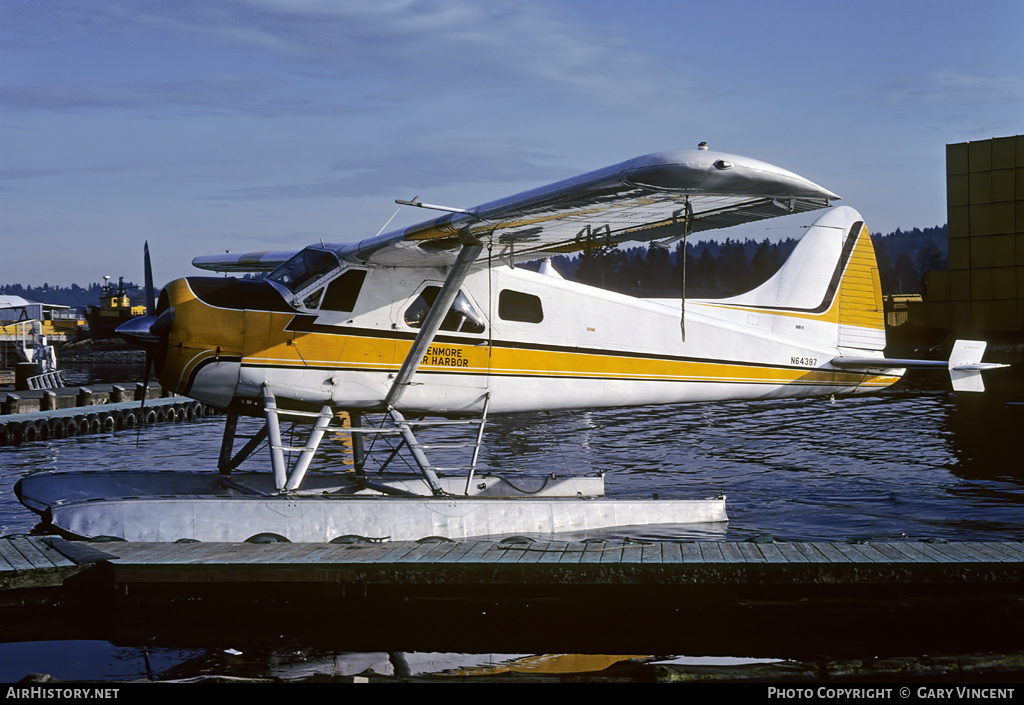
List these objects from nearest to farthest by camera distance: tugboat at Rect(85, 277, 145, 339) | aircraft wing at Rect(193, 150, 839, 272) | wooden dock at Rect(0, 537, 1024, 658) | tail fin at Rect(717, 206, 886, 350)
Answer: aircraft wing at Rect(193, 150, 839, 272)
wooden dock at Rect(0, 537, 1024, 658)
tail fin at Rect(717, 206, 886, 350)
tugboat at Rect(85, 277, 145, 339)

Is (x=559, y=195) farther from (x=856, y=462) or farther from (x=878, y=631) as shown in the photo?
(x=856, y=462)

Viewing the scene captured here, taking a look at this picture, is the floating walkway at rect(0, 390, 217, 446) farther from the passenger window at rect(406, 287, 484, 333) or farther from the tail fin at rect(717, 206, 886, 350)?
the tail fin at rect(717, 206, 886, 350)

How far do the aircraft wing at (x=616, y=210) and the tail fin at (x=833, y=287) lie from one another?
376 centimetres

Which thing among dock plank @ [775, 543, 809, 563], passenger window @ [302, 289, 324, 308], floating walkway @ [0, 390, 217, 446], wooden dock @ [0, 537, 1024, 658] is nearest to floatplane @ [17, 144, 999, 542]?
passenger window @ [302, 289, 324, 308]

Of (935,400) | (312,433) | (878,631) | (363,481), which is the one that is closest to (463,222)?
(312,433)

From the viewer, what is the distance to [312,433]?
27.9 ft

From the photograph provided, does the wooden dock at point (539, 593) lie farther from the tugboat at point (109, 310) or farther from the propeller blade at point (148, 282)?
the tugboat at point (109, 310)

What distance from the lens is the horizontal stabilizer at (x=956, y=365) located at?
11.2 metres

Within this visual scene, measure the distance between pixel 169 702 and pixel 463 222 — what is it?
477cm

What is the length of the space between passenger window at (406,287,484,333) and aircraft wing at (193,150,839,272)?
34 centimetres

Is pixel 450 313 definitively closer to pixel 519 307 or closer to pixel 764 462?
pixel 519 307

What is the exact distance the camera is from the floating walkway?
18.3 m

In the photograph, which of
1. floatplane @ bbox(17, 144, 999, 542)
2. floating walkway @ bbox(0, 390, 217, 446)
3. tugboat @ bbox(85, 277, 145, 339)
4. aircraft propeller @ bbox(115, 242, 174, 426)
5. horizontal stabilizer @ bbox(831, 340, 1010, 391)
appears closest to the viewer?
floatplane @ bbox(17, 144, 999, 542)

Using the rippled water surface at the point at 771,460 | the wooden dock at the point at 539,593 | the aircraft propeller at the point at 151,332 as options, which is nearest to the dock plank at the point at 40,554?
the wooden dock at the point at 539,593
